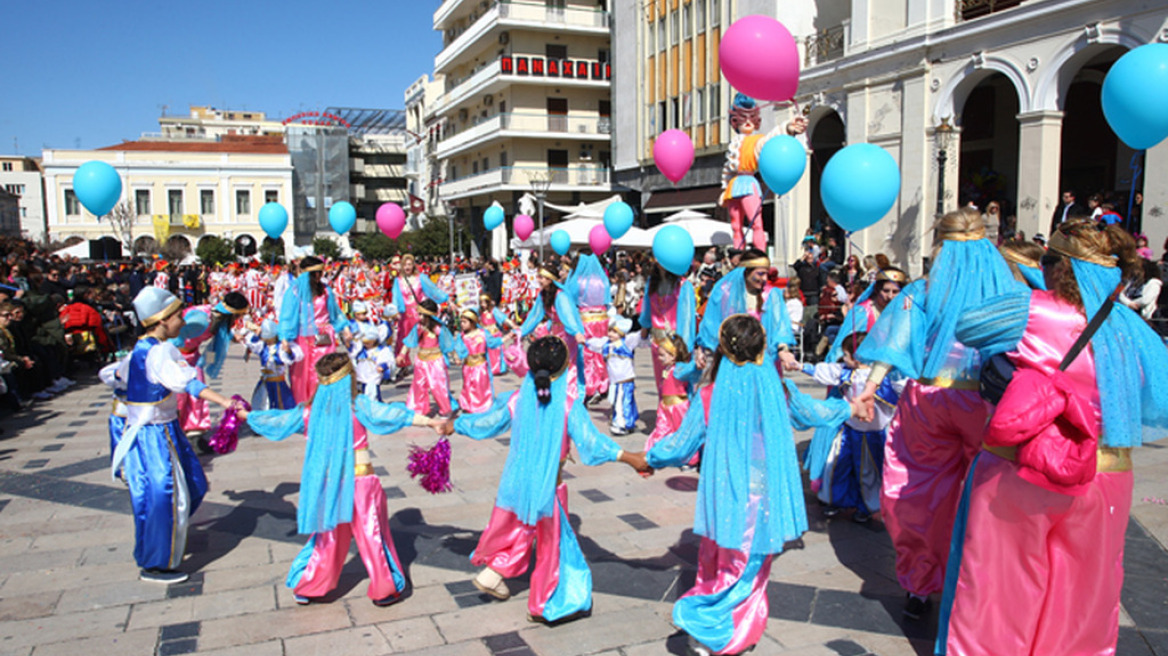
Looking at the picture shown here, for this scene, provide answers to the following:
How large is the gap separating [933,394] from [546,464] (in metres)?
2.08

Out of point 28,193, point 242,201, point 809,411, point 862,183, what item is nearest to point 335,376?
point 809,411

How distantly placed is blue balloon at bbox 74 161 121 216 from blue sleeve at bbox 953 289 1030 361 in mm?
9115

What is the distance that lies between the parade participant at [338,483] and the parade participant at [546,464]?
0.54 meters

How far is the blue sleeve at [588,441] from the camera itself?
13.5ft

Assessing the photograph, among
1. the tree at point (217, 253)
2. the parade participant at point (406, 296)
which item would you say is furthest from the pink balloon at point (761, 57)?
the tree at point (217, 253)

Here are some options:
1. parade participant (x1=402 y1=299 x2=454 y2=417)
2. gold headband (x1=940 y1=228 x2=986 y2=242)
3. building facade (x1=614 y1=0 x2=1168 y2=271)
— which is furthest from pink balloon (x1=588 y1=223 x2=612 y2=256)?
gold headband (x1=940 y1=228 x2=986 y2=242)

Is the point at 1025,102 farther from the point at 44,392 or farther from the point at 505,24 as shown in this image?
the point at 505,24

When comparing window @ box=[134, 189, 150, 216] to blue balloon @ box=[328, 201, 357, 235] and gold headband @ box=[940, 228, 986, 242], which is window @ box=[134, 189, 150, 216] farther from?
gold headband @ box=[940, 228, 986, 242]

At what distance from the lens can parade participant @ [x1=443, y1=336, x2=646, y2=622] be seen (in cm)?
416

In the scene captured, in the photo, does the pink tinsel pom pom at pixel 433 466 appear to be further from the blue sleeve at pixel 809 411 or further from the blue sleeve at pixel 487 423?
the blue sleeve at pixel 809 411

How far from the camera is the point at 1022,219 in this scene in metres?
15.6

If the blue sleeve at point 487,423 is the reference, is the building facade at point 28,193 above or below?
above

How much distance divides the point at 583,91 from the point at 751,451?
37048 millimetres

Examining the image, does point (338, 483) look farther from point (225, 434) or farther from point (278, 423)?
point (225, 434)
